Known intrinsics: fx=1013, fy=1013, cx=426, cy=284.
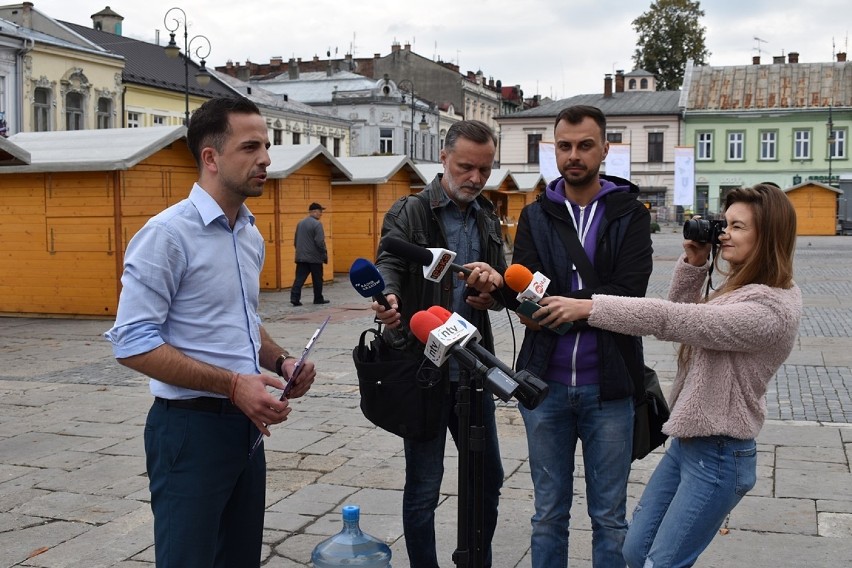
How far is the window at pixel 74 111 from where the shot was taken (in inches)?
1560

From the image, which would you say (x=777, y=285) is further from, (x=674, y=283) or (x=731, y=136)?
(x=731, y=136)

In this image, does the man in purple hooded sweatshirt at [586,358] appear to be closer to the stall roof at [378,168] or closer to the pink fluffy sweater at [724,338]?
the pink fluffy sweater at [724,338]

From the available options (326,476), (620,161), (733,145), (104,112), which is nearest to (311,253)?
(326,476)

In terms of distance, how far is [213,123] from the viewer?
3225 mm

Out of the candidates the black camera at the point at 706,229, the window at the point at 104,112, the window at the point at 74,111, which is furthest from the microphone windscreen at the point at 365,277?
the window at the point at 104,112

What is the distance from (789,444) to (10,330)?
40.6 feet

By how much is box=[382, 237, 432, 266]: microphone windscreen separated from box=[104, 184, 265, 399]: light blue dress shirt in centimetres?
54

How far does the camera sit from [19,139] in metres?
19.1

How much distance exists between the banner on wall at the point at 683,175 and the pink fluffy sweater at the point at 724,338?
1507 inches

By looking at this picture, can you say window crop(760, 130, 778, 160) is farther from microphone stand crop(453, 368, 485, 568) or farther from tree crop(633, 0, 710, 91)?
microphone stand crop(453, 368, 485, 568)

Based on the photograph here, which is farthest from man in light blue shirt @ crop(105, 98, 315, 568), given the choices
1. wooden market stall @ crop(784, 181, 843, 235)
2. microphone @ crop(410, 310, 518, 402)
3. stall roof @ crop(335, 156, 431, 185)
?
wooden market stall @ crop(784, 181, 843, 235)

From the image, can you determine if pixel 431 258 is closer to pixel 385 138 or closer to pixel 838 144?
pixel 385 138

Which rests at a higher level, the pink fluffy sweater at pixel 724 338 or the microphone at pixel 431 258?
the microphone at pixel 431 258

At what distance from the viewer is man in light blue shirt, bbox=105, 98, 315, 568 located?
299cm
